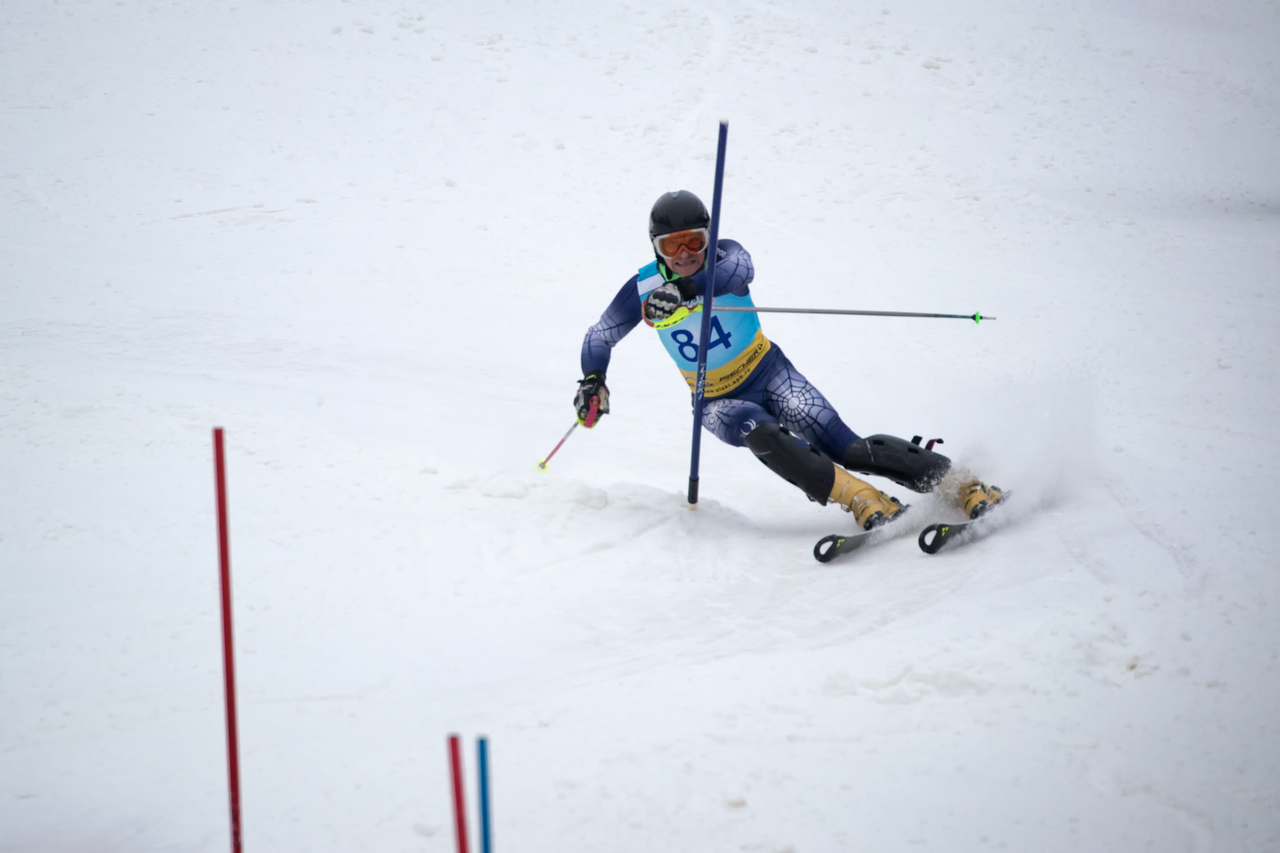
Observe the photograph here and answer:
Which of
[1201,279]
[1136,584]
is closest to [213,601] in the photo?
[1136,584]

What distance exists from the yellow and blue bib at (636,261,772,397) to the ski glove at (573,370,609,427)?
0.40 m

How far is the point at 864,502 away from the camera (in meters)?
4.46

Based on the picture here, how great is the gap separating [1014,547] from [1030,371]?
321cm

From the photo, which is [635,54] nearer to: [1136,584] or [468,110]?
[468,110]

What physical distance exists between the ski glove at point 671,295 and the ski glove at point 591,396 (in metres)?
0.57

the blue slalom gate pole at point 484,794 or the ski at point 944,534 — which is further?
the ski at point 944,534

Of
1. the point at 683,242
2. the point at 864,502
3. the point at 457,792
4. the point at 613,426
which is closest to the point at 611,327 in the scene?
the point at 683,242

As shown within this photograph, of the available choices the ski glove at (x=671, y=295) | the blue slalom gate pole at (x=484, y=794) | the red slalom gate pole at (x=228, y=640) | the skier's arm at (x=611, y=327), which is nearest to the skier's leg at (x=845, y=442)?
the ski glove at (x=671, y=295)

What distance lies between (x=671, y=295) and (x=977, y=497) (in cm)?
159

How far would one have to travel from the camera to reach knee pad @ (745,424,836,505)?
4461mm

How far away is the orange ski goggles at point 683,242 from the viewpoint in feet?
14.8

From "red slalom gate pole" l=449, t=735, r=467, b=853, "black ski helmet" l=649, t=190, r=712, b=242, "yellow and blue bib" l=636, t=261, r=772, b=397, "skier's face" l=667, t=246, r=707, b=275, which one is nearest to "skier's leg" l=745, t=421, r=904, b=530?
"yellow and blue bib" l=636, t=261, r=772, b=397

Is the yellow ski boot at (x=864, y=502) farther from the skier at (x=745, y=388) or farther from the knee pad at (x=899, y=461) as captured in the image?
the knee pad at (x=899, y=461)

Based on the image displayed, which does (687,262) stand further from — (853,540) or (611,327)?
(853,540)
